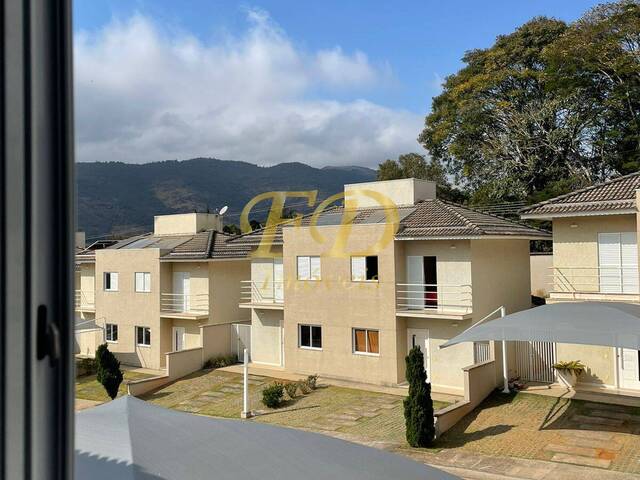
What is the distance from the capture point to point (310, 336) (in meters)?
21.8

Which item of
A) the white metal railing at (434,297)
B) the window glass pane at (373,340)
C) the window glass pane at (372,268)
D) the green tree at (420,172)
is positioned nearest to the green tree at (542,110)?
the green tree at (420,172)

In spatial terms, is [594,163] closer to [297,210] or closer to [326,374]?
[297,210]

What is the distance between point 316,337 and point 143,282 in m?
9.28

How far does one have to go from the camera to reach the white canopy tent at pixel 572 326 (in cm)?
1273

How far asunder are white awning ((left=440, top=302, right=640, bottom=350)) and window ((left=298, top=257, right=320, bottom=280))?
789 cm

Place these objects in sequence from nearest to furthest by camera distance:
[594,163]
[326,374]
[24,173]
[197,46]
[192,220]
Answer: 1. [24,173]
2. [197,46]
3. [326,374]
4. [192,220]
5. [594,163]

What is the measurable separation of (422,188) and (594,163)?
44.5ft

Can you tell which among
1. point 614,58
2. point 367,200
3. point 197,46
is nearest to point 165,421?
point 197,46

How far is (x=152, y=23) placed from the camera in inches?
94.6

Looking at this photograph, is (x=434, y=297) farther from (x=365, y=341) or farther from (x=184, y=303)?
(x=184, y=303)

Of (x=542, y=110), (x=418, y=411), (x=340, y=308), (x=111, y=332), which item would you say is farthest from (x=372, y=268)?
(x=542, y=110)

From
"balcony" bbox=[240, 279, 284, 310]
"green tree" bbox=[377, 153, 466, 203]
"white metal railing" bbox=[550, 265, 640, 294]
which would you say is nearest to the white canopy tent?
"white metal railing" bbox=[550, 265, 640, 294]

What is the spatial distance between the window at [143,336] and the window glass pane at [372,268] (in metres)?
11.1

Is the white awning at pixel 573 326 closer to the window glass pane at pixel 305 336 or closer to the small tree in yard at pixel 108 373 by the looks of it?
the window glass pane at pixel 305 336
